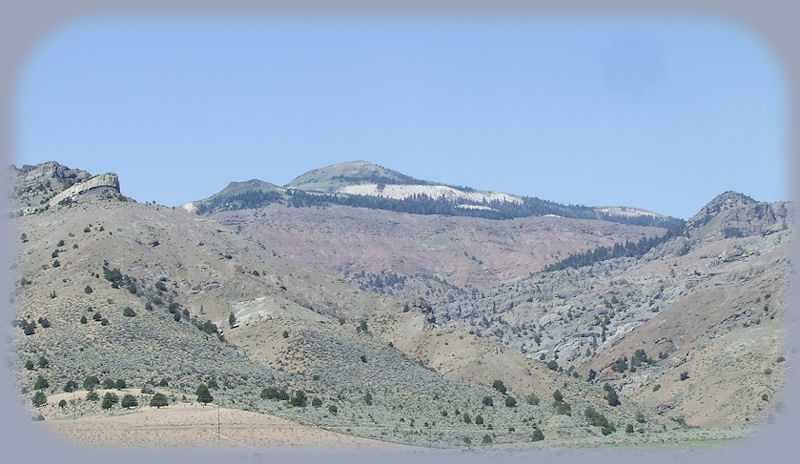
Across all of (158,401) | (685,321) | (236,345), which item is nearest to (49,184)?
(236,345)

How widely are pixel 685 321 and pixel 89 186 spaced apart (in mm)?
64385

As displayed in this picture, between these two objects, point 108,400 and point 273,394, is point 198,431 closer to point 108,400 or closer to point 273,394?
point 108,400

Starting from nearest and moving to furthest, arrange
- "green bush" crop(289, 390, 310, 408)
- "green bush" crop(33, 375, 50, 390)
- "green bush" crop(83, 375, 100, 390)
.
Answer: "green bush" crop(33, 375, 50, 390), "green bush" crop(83, 375, 100, 390), "green bush" crop(289, 390, 310, 408)

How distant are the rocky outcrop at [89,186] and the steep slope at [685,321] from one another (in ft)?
159

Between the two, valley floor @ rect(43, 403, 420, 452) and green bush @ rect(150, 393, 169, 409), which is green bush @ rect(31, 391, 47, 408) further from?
green bush @ rect(150, 393, 169, 409)

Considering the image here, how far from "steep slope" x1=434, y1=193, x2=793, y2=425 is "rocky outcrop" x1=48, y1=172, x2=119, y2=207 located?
48.4m

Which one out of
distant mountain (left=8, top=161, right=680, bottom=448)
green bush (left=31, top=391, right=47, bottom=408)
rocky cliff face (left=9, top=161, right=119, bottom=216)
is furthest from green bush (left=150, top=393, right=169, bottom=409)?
rocky cliff face (left=9, top=161, right=119, bottom=216)

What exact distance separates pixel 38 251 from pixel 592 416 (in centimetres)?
5022

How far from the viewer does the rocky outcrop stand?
13150 cm

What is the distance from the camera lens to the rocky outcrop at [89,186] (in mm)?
131500

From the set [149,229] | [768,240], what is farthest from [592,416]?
[768,240]

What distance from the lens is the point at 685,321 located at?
140500 millimetres

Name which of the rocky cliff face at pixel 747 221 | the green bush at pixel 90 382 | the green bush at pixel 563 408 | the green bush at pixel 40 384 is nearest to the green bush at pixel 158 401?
A: the green bush at pixel 90 382

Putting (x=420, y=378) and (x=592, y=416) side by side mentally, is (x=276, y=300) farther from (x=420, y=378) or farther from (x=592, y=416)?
(x=592, y=416)
